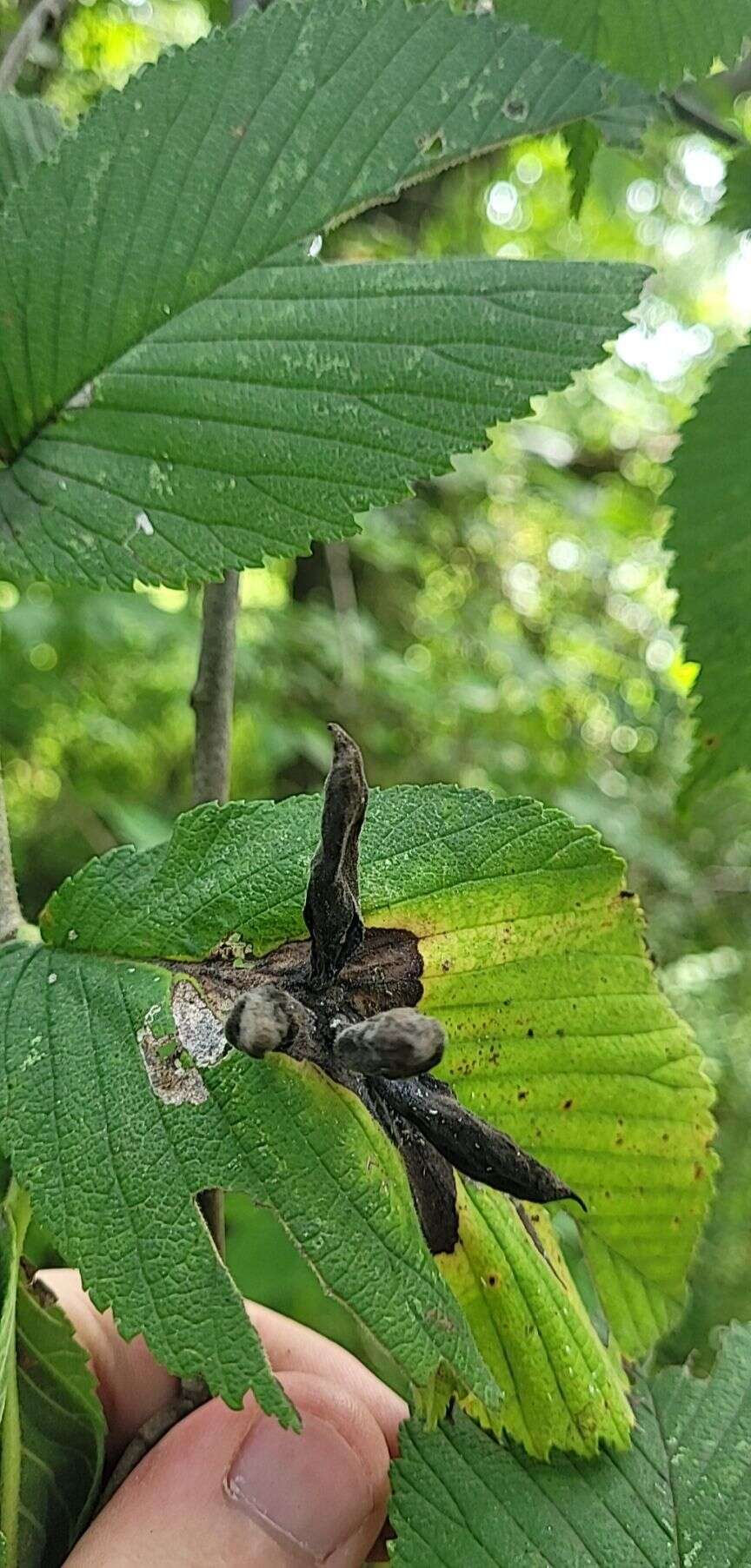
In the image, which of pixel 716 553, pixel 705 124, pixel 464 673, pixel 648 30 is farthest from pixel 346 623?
pixel 648 30

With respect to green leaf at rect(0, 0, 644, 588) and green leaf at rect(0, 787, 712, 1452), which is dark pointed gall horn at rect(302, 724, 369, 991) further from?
green leaf at rect(0, 0, 644, 588)

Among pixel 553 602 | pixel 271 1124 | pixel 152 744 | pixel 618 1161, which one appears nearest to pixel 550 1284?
pixel 618 1161

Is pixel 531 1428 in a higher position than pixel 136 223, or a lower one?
lower

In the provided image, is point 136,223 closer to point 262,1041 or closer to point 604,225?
point 262,1041

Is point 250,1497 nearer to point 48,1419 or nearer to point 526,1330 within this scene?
point 48,1419

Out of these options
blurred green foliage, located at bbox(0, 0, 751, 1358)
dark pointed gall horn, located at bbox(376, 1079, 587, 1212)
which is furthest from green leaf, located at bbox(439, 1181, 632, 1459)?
blurred green foliage, located at bbox(0, 0, 751, 1358)

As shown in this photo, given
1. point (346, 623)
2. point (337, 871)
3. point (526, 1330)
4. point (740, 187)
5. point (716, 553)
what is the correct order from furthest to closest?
point (346, 623)
point (740, 187)
point (716, 553)
point (526, 1330)
point (337, 871)

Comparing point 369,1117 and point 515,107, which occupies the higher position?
point 515,107
